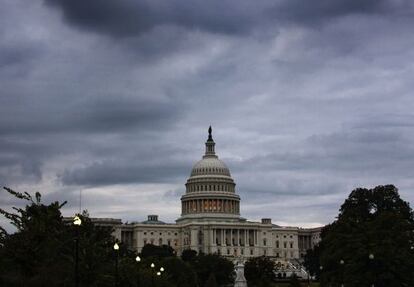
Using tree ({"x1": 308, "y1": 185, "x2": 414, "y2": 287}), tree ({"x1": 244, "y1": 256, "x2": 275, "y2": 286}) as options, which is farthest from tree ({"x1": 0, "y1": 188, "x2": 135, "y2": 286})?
tree ({"x1": 244, "y1": 256, "x2": 275, "y2": 286})

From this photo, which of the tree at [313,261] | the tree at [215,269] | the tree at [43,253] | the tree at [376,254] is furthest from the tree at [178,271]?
the tree at [43,253]

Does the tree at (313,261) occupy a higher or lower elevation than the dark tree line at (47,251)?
higher

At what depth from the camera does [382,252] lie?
70.4 metres

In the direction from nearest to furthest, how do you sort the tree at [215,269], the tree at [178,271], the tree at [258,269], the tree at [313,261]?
the tree at [178,271] < the tree at [215,269] < the tree at [258,269] < the tree at [313,261]

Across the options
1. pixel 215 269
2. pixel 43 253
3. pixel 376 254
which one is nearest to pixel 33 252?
pixel 43 253

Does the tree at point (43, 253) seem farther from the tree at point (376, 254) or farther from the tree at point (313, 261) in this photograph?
the tree at point (313, 261)

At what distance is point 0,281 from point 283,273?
156 metres

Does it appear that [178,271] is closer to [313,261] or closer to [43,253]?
[313,261]

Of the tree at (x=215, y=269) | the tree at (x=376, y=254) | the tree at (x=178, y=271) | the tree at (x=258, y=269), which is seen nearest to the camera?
the tree at (x=376, y=254)

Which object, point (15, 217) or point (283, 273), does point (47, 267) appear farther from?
point (283, 273)

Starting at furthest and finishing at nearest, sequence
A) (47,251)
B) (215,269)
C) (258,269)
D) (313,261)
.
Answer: (313,261) < (258,269) < (215,269) < (47,251)

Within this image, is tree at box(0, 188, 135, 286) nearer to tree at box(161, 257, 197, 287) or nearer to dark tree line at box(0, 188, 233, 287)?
dark tree line at box(0, 188, 233, 287)

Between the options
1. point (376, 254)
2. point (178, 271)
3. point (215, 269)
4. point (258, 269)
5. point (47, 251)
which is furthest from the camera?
point (258, 269)

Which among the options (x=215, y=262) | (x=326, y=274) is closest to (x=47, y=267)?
(x=326, y=274)
